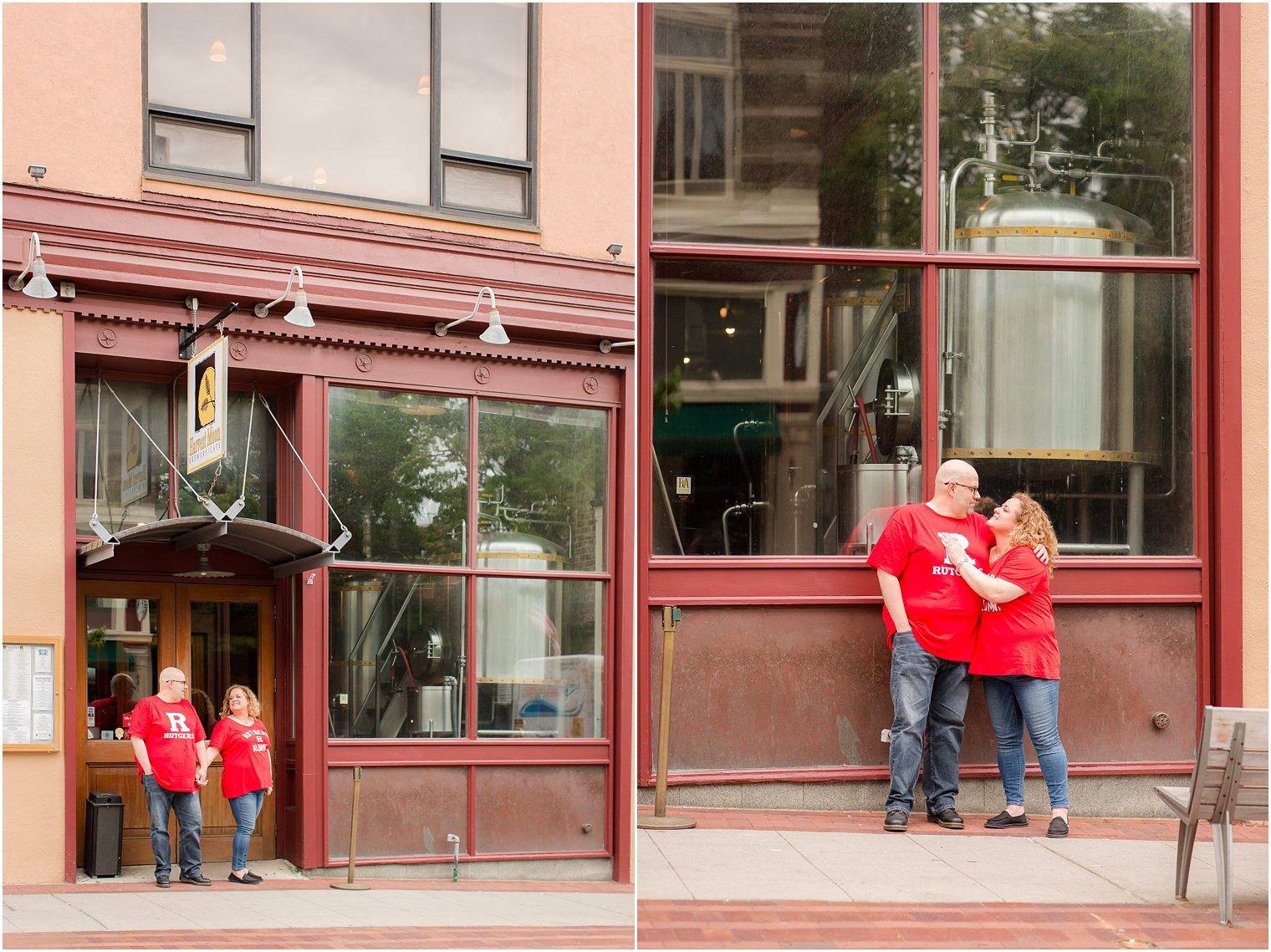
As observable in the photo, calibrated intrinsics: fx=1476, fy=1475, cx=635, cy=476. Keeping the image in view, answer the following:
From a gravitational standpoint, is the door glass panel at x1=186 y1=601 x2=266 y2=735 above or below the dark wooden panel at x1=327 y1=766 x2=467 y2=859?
above

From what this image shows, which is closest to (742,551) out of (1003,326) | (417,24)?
(1003,326)

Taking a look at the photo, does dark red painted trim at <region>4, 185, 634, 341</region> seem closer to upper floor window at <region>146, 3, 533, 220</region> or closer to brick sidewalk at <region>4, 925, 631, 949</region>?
upper floor window at <region>146, 3, 533, 220</region>

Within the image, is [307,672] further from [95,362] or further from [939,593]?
[939,593]

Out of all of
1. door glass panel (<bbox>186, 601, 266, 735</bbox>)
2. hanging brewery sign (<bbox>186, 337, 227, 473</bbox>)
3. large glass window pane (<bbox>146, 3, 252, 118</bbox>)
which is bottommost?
door glass panel (<bbox>186, 601, 266, 735</bbox>)

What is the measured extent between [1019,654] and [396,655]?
17.5 ft

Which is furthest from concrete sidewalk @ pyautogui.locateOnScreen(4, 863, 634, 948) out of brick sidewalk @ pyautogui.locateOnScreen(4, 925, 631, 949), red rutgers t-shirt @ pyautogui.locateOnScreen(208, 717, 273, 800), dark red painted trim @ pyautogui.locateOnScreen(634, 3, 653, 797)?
dark red painted trim @ pyautogui.locateOnScreen(634, 3, 653, 797)

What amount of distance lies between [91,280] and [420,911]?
4929 mm

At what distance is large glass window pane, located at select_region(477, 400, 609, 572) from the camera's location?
11906mm

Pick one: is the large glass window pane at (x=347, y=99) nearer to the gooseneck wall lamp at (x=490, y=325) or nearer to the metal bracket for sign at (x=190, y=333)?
the gooseneck wall lamp at (x=490, y=325)

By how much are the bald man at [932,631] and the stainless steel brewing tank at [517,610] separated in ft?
14.4

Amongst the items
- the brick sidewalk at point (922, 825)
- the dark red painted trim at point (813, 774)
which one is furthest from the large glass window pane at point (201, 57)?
the brick sidewalk at point (922, 825)

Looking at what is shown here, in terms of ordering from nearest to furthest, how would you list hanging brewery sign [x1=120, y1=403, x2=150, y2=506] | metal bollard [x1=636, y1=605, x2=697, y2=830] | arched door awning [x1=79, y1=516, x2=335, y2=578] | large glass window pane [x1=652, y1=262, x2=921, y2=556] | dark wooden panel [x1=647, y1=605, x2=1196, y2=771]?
metal bollard [x1=636, y1=605, x2=697, y2=830], dark wooden panel [x1=647, y1=605, x2=1196, y2=771], large glass window pane [x1=652, y1=262, x2=921, y2=556], arched door awning [x1=79, y1=516, x2=335, y2=578], hanging brewery sign [x1=120, y1=403, x2=150, y2=506]

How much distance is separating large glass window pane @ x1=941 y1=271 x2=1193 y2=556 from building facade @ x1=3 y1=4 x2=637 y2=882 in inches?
146

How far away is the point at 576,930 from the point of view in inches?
376
